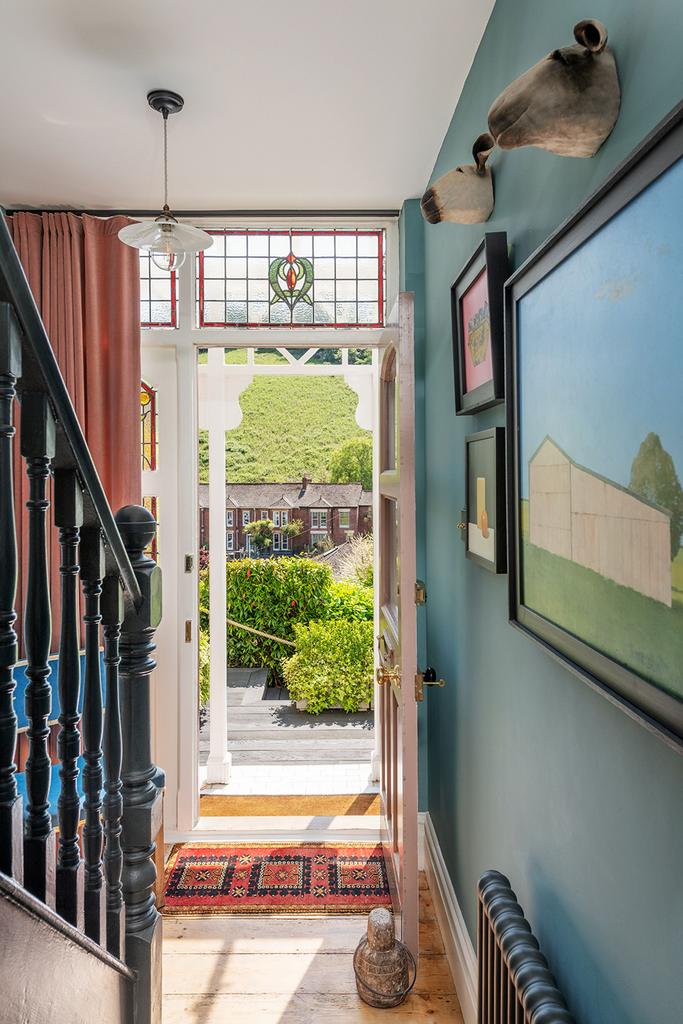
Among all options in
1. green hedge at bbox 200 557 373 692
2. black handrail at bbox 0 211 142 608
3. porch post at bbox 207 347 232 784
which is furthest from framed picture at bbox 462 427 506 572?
green hedge at bbox 200 557 373 692

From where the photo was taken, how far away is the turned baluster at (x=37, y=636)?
1.06 metres

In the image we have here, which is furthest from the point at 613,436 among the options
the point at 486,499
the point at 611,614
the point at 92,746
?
the point at 92,746

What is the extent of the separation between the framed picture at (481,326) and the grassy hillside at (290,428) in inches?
219

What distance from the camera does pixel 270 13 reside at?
1.72 m

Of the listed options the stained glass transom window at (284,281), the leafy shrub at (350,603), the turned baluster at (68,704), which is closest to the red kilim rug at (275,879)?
the turned baluster at (68,704)

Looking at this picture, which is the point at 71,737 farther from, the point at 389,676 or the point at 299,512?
the point at 299,512

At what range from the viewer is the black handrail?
923mm

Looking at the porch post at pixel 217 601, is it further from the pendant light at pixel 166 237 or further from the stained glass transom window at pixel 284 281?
the pendant light at pixel 166 237

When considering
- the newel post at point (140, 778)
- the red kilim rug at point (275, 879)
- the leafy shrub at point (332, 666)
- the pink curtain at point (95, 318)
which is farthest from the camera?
the leafy shrub at point (332, 666)

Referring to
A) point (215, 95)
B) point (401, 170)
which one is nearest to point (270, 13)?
point (215, 95)

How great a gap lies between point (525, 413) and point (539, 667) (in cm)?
48

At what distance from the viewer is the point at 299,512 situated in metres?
7.18

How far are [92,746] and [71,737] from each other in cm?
12

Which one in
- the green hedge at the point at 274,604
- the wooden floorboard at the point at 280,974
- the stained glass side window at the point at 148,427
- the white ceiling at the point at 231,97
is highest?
the white ceiling at the point at 231,97
